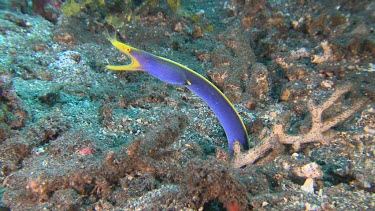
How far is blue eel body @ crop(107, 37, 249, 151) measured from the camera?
6.73 ft

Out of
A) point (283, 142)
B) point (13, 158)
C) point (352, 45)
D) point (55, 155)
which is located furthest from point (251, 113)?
point (13, 158)

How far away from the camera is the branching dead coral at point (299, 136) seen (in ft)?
7.52

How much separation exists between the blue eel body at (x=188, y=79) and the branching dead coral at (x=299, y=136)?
0.15m

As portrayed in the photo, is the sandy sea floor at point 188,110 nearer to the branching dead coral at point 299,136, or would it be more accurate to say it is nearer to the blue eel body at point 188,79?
the branching dead coral at point 299,136

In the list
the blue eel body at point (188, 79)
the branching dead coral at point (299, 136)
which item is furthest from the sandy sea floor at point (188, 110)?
the blue eel body at point (188, 79)

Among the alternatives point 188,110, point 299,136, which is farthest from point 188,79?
point 299,136

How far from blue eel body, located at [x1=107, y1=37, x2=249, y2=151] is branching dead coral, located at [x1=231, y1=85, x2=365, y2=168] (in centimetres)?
15

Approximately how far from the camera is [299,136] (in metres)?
2.39

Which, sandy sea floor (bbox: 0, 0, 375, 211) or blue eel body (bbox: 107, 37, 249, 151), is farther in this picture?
blue eel body (bbox: 107, 37, 249, 151)

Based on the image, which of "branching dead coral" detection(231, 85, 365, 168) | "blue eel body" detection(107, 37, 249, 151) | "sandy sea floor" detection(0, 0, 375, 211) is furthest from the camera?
"branching dead coral" detection(231, 85, 365, 168)

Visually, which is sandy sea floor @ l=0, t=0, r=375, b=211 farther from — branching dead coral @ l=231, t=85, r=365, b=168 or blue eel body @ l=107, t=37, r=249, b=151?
blue eel body @ l=107, t=37, r=249, b=151

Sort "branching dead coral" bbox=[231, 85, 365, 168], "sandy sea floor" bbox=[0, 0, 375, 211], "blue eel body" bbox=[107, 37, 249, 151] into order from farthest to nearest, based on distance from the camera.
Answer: "branching dead coral" bbox=[231, 85, 365, 168]
"blue eel body" bbox=[107, 37, 249, 151]
"sandy sea floor" bbox=[0, 0, 375, 211]

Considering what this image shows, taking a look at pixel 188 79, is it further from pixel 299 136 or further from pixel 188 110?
pixel 299 136

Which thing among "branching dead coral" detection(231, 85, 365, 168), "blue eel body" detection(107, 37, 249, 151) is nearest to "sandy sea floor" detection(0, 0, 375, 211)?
"branching dead coral" detection(231, 85, 365, 168)
